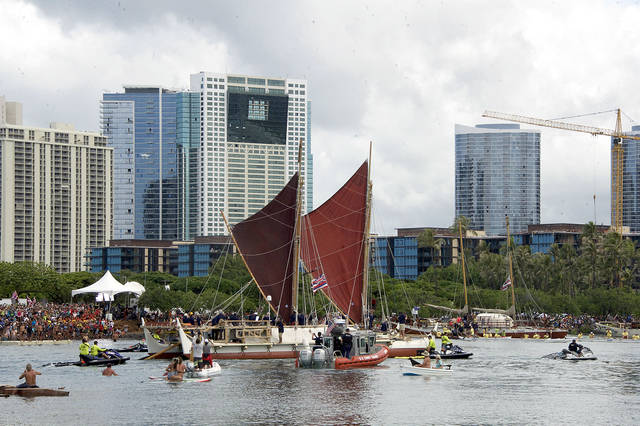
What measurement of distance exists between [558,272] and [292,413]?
145 meters

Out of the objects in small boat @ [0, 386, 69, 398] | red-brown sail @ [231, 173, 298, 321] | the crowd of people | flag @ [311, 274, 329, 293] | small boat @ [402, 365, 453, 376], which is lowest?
the crowd of people

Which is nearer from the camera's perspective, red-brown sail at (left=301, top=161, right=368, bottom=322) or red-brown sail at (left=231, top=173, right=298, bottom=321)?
red-brown sail at (left=231, top=173, right=298, bottom=321)

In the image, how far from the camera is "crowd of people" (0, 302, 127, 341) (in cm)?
11056

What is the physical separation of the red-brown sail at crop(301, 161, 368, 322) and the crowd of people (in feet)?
118

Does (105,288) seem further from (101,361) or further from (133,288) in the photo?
(101,361)

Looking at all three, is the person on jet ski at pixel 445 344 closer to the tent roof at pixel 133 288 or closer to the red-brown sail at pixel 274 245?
the red-brown sail at pixel 274 245

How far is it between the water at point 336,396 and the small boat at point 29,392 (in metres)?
0.68

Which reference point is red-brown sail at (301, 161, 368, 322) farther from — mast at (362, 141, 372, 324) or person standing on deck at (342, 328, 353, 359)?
person standing on deck at (342, 328, 353, 359)

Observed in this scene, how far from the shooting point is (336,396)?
178 feet

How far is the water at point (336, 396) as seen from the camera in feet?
154

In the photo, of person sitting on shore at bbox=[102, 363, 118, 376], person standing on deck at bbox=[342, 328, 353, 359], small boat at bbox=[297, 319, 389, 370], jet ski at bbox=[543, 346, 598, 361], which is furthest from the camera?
jet ski at bbox=[543, 346, 598, 361]

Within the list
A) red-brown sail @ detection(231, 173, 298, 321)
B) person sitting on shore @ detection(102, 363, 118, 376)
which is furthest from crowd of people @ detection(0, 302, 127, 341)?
person sitting on shore @ detection(102, 363, 118, 376)

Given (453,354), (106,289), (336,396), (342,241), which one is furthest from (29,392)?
(106,289)

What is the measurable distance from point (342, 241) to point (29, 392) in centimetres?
4093
